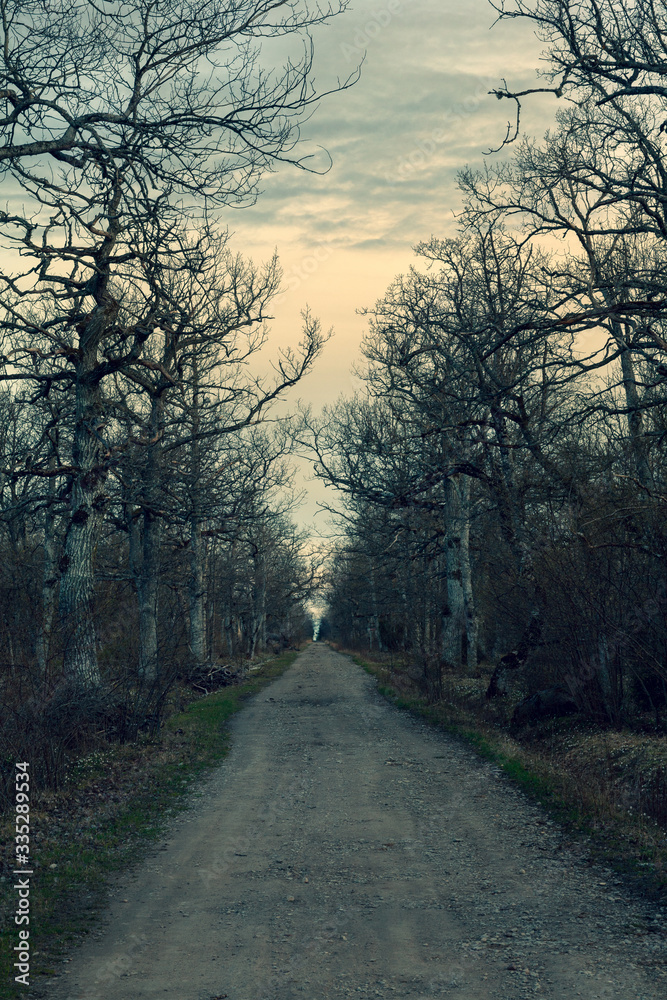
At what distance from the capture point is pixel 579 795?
888 cm

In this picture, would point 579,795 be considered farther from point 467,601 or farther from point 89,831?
point 467,601

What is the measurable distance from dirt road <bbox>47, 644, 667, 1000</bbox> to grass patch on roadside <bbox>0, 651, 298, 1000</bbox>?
0.26 m

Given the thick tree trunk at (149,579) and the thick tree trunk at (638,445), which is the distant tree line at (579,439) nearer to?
the thick tree trunk at (638,445)

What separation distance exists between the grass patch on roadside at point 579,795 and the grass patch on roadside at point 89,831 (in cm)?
441

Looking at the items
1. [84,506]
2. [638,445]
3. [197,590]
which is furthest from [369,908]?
[197,590]

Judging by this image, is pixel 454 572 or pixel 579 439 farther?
pixel 454 572

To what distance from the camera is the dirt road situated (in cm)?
481

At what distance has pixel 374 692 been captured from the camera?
2469 cm

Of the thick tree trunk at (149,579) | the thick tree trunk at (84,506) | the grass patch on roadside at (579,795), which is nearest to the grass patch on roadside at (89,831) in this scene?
the thick tree trunk at (84,506)

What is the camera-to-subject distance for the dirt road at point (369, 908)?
481cm

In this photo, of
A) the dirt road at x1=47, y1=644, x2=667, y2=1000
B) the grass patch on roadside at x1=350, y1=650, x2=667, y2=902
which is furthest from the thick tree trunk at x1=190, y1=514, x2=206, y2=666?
the dirt road at x1=47, y1=644, x2=667, y2=1000

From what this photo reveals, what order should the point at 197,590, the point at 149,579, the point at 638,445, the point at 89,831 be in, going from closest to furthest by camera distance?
the point at 89,831
the point at 638,445
the point at 149,579
the point at 197,590

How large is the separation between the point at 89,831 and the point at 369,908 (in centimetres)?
375

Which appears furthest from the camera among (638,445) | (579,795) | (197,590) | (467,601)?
(197,590)
